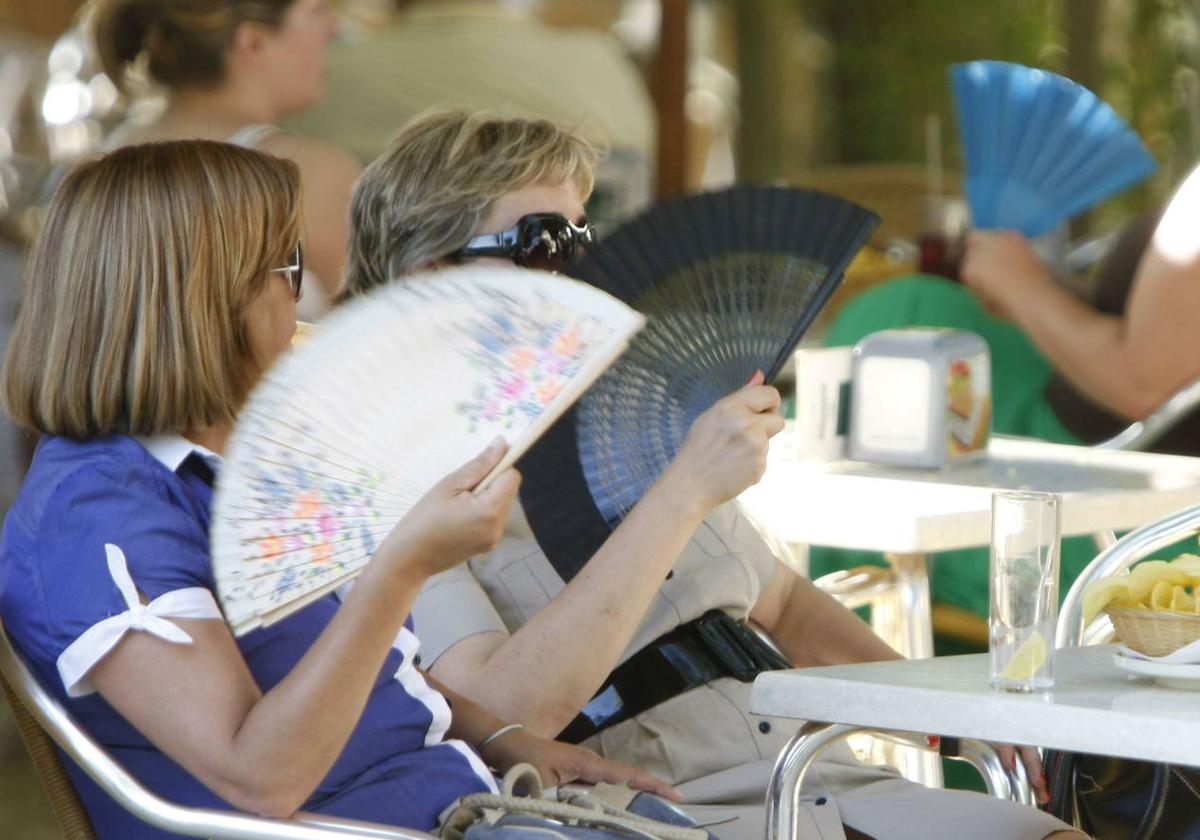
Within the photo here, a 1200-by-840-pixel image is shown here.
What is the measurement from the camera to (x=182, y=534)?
5.15 ft

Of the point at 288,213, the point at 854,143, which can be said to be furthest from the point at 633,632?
the point at 854,143

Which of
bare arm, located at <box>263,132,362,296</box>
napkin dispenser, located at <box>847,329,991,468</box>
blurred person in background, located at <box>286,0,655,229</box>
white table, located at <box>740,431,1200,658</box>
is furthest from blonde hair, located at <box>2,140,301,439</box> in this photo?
blurred person in background, located at <box>286,0,655,229</box>

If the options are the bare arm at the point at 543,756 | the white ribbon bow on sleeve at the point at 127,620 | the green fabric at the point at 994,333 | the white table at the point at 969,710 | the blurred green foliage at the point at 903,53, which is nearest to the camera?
the white table at the point at 969,710

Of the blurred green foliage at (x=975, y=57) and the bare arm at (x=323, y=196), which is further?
the blurred green foliage at (x=975, y=57)

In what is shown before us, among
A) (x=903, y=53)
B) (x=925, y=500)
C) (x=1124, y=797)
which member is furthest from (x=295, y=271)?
(x=903, y=53)

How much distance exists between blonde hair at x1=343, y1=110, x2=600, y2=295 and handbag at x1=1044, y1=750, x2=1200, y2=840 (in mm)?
847

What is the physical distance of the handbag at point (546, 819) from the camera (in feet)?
5.10

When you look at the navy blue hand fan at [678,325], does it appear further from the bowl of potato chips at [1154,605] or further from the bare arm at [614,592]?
the bowl of potato chips at [1154,605]

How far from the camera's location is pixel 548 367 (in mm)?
1534

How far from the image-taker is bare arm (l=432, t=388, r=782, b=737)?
72.3 inches

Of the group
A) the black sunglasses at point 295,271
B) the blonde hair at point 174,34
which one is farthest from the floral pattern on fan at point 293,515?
the blonde hair at point 174,34

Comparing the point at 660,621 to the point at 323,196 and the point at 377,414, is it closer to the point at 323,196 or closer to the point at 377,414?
the point at 377,414

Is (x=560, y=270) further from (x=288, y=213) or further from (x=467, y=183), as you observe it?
(x=288, y=213)

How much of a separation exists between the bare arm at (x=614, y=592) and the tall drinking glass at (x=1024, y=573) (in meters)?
0.39
